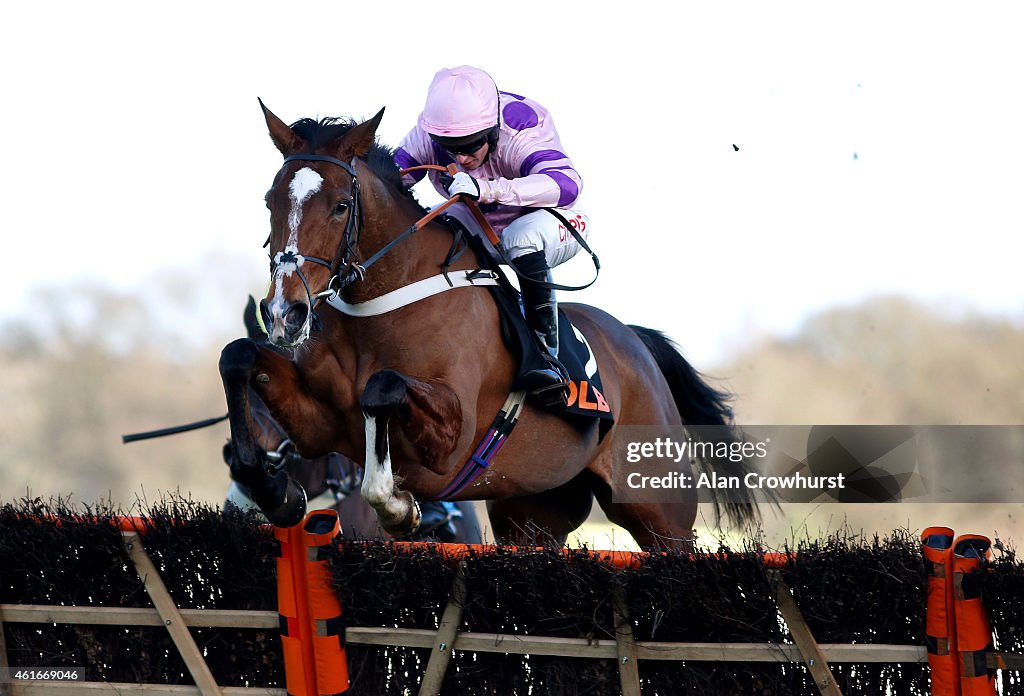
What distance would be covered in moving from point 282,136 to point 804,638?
8.10ft

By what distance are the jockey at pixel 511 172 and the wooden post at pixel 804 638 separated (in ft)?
4.32

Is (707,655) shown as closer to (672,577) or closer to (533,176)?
(672,577)

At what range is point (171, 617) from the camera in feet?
12.3

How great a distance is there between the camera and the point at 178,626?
3.75 m

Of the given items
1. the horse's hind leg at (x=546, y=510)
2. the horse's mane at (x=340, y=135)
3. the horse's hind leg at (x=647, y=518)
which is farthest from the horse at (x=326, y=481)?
the horse's mane at (x=340, y=135)

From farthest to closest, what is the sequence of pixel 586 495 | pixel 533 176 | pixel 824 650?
1. pixel 586 495
2. pixel 533 176
3. pixel 824 650

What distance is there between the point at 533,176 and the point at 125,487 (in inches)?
587

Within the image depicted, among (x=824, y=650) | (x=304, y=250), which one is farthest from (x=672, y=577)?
(x=304, y=250)

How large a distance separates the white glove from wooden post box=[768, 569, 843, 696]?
1752mm

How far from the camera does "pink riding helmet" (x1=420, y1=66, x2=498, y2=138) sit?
4094 mm

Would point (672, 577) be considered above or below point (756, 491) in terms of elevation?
above

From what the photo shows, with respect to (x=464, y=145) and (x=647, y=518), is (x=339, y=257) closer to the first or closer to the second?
(x=464, y=145)

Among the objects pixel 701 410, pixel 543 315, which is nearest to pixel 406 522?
pixel 543 315

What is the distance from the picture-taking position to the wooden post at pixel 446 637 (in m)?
3.52
